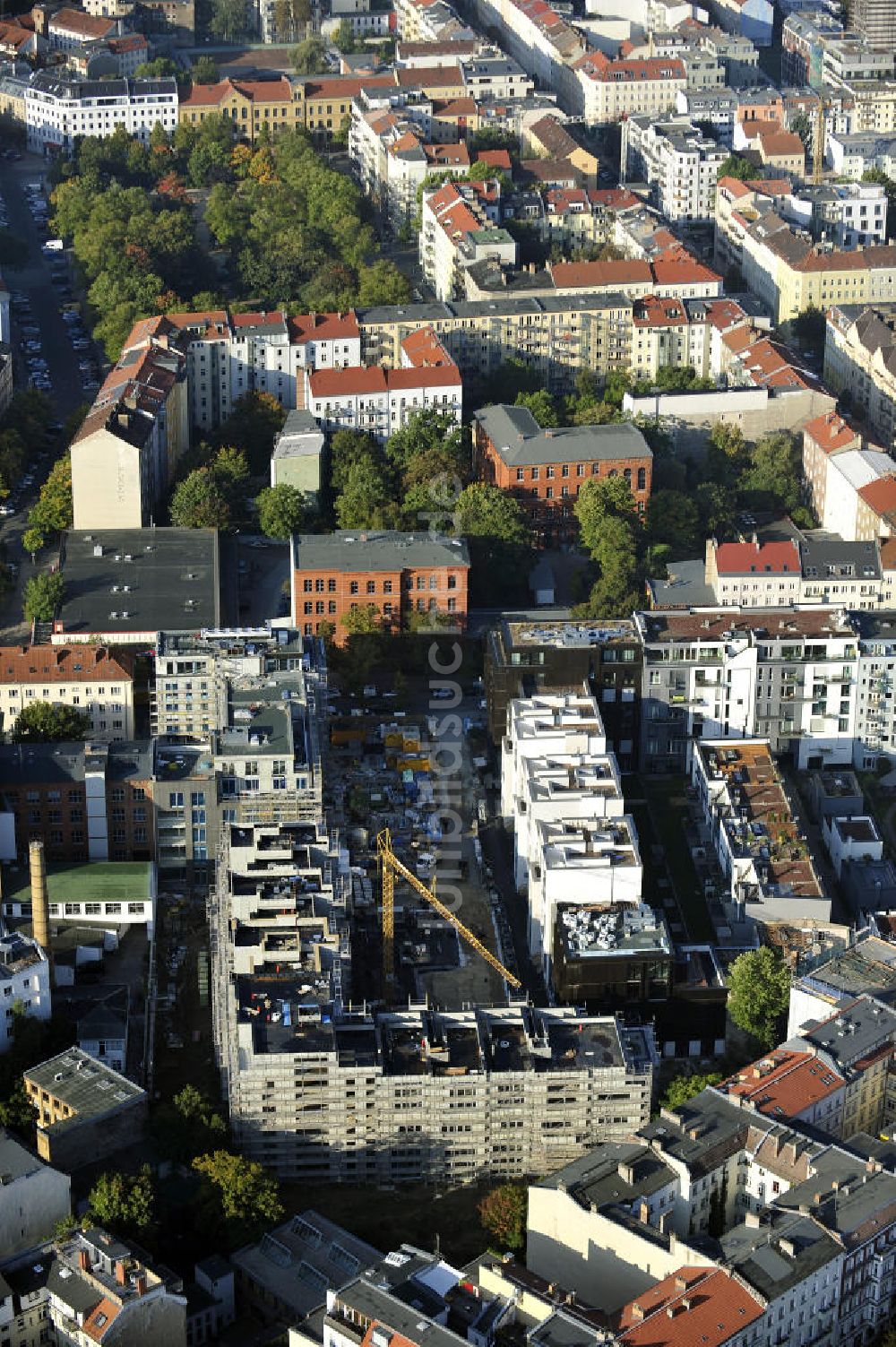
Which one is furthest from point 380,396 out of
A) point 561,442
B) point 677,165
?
point 677,165

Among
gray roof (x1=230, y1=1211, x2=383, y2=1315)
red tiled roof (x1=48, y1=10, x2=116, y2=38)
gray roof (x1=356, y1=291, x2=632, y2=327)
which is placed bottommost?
gray roof (x1=230, y1=1211, x2=383, y2=1315)

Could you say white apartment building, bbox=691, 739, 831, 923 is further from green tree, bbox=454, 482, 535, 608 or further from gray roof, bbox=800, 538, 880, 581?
green tree, bbox=454, 482, 535, 608

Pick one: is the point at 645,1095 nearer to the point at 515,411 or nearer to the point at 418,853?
the point at 418,853

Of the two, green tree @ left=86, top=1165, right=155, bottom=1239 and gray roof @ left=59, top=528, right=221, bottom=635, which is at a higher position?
gray roof @ left=59, top=528, right=221, bottom=635

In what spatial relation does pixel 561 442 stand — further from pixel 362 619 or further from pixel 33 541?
pixel 33 541

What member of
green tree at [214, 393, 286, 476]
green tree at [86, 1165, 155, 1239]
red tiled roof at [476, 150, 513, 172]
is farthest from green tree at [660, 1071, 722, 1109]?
red tiled roof at [476, 150, 513, 172]

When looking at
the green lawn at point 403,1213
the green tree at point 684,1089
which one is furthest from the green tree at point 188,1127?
the green tree at point 684,1089
